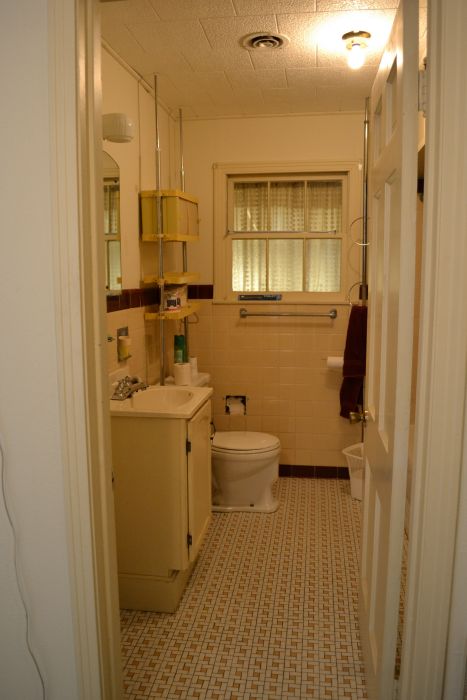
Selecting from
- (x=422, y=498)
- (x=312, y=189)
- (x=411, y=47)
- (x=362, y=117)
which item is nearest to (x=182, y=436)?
(x=422, y=498)

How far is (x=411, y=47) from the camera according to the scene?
132 cm

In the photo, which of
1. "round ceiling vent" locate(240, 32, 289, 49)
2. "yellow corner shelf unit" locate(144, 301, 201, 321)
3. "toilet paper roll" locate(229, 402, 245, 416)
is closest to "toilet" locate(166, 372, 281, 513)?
"yellow corner shelf unit" locate(144, 301, 201, 321)

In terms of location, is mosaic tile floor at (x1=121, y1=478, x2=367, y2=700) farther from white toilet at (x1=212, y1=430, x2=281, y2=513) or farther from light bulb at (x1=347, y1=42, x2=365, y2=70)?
light bulb at (x1=347, y1=42, x2=365, y2=70)

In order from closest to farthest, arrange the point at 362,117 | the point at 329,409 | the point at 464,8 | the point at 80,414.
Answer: the point at 464,8
the point at 80,414
the point at 362,117
the point at 329,409

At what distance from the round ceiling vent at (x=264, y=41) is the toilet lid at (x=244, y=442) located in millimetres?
2175

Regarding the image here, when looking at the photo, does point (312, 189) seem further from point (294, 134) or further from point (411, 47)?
point (411, 47)

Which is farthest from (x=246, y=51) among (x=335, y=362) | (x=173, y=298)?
(x=335, y=362)

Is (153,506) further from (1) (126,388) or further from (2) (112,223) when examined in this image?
(2) (112,223)

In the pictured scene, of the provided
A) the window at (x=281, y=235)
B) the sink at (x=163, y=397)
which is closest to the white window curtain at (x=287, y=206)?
the window at (x=281, y=235)

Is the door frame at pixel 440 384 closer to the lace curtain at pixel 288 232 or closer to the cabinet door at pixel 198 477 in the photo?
the cabinet door at pixel 198 477

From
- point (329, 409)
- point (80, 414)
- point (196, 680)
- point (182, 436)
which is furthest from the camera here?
point (329, 409)

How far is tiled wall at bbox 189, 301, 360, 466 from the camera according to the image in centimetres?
397

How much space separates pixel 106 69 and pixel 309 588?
2.67 m

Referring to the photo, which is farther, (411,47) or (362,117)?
(362,117)
